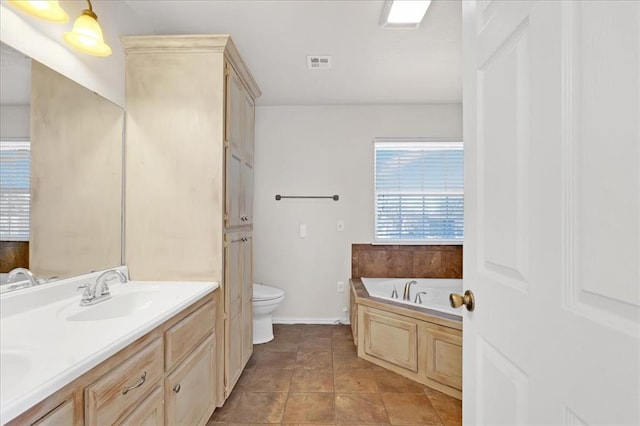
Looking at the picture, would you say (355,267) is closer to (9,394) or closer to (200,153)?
(200,153)

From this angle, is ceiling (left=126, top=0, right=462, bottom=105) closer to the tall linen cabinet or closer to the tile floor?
the tall linen cabinet

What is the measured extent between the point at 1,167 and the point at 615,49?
1859 mm

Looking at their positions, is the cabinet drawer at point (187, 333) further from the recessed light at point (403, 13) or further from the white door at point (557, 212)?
the recessed light at point (403, 13)

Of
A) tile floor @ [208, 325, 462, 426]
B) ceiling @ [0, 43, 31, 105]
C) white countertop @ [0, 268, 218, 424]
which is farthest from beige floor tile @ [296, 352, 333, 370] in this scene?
ceiling @ [0, 43, 31, 105]

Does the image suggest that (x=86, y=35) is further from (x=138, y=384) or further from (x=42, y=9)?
(x=138, y=384)

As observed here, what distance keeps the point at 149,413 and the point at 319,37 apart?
236 centimetres

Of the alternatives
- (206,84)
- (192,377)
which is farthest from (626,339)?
(206,84)

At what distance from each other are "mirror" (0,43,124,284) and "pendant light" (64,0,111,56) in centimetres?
18

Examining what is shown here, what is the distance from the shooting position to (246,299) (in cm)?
249

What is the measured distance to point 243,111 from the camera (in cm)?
235

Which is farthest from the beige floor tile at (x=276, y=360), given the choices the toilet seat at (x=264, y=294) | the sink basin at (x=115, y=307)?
the sink basin at (x=115, y=307)

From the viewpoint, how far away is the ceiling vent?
2582mm

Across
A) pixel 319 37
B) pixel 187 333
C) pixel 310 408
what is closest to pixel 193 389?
pixel 187 333

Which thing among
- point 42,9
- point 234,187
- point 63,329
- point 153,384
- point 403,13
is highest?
point 403,13
